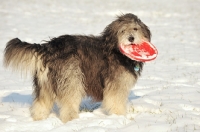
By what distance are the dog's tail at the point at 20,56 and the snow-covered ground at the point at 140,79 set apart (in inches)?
35.0

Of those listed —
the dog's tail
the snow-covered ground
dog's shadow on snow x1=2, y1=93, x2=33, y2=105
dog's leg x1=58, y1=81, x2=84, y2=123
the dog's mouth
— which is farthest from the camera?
dog's shadow on snow x1=2, y1=93, x2=33, y2=105

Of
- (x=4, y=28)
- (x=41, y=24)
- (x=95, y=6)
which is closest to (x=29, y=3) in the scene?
(x=95, y=6)

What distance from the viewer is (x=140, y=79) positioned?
9.11m

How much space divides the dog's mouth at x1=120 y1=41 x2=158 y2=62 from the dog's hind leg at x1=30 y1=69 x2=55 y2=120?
1357mm

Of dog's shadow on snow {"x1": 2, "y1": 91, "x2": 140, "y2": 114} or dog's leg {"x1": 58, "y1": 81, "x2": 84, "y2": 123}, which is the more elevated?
dog's leg {"x1": 58, "y1": 81, "x2": 84, "y2": 123}

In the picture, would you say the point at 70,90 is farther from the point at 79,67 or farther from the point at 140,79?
the point at 140,79

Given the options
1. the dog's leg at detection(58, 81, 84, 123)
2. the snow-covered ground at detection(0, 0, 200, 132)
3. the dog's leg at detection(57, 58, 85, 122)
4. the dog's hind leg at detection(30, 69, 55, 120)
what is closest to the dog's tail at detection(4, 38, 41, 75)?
the dog's hind leg at detection(30, 69, 55, 120)

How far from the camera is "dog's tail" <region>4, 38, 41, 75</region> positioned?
17.7 feet

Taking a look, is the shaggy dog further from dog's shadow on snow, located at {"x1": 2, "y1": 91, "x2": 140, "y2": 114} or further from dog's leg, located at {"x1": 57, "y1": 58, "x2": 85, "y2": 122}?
dog's shadow on snow, located at {"x1": 2, "y1": 91, "x2": 140, "y2": 114}

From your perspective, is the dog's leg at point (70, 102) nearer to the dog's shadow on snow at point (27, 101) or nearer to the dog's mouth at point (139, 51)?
the dog's shadow on snow at point (27, 101)

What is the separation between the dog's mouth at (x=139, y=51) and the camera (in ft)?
19.0

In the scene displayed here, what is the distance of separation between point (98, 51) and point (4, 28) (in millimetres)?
12024

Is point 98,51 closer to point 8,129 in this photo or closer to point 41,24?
point 8,129

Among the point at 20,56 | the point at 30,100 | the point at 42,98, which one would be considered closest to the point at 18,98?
the point at 30,100
